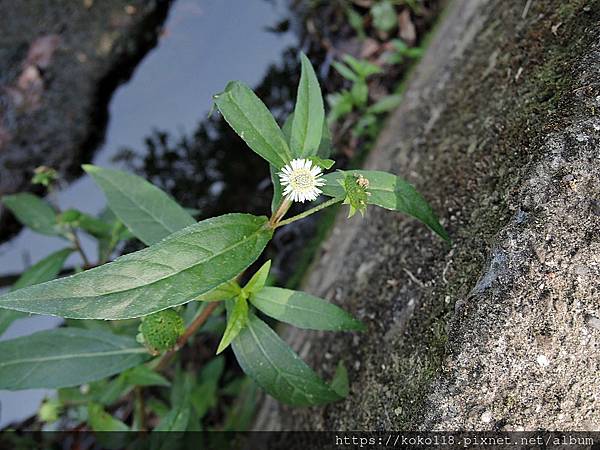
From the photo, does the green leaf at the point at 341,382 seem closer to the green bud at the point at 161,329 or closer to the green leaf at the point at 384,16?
the green bud at the point at 161,329

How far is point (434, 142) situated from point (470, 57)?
0.31 metres

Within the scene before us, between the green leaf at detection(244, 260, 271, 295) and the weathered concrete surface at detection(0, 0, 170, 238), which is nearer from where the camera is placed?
the green leaf at detection(244, 260, 271, 295)

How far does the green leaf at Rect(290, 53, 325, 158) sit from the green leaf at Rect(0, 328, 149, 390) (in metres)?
0.76

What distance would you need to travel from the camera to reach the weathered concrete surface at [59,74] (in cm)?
257

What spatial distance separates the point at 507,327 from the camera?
117cm

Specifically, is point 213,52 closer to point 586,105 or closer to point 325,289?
point 325,289

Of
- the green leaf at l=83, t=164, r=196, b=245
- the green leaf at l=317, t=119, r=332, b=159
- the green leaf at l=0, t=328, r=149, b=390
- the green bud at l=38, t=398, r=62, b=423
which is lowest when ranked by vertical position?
the green bud at l=38, t=398, r=62, b=423

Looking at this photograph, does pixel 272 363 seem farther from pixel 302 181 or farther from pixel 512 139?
pixel 512 139

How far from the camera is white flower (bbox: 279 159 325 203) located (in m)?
1.18

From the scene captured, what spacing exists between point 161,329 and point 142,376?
494 millimetres

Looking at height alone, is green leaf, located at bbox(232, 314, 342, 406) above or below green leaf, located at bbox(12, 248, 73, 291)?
above

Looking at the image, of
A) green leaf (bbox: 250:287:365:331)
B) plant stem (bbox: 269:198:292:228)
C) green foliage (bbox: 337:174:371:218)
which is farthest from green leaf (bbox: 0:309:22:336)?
green foliage (bbox: 337:174:371:218)

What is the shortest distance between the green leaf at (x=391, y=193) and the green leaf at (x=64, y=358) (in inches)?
31.8

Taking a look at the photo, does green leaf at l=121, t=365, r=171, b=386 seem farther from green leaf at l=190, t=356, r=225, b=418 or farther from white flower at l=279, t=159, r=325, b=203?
white flower at l=279, t=159, r=325, b=203
